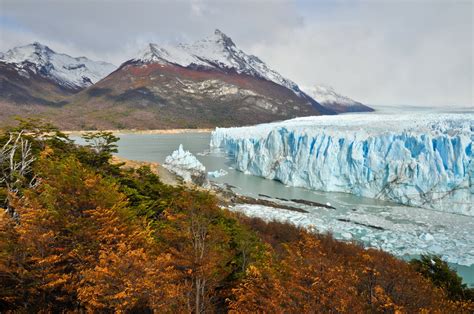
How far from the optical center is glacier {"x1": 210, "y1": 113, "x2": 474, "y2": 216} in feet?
60.9

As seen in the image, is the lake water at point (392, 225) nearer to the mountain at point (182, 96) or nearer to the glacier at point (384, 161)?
the glacier at point (384, 161)

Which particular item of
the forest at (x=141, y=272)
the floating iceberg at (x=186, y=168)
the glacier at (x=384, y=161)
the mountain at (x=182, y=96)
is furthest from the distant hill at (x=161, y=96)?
the forest at (x=141, y=272)

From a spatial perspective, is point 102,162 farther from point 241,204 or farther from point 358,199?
point 358,199

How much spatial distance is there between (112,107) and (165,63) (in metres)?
49.1

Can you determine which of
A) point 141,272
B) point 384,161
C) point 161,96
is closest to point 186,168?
point 384,161

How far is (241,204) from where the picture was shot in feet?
64.7

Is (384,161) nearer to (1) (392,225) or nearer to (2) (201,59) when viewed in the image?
(1) (392,225)

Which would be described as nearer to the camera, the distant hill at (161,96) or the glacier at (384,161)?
the glacier at (384,161)

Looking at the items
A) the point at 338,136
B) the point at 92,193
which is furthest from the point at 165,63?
the point at 92,193

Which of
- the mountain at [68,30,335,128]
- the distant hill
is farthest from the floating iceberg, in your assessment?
the mountain at [68,30,335,128]

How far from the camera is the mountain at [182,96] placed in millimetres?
105625

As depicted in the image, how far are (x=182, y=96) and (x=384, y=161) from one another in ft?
374

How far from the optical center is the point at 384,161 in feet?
69.5

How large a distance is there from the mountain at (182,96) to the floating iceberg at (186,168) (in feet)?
230
